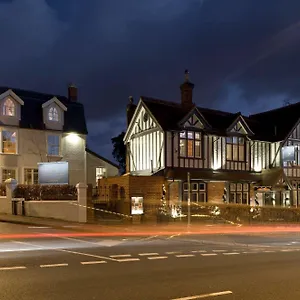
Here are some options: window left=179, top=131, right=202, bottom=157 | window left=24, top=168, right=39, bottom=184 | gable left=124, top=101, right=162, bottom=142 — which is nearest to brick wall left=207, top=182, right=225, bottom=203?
window left=179, top=131, right=202, bottom=157

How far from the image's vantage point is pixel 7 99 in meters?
31.8

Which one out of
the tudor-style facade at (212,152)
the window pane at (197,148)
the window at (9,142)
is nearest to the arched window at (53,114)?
the window at (9,142)

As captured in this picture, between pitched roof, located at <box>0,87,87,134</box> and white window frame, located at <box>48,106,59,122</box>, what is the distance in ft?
2.08

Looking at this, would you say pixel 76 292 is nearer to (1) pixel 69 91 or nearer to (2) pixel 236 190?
(2) pixel 236 190

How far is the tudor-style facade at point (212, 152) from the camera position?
29.5 meters

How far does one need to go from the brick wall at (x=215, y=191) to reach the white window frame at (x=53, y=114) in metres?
12.0

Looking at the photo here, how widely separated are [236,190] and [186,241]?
14.9m

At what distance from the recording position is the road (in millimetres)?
8453

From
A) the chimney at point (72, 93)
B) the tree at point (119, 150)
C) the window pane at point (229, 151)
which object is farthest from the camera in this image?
the tree at point (119, 150)

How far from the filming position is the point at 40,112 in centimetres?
3366

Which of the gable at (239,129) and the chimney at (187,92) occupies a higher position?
the chimney at (187,92)

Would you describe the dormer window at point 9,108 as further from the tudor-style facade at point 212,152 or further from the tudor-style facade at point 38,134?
the tudor-style facade at point 212,152

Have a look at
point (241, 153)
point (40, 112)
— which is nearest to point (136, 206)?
point (241, 153)

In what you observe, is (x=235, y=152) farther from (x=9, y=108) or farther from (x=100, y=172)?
(x=9, y=108)
